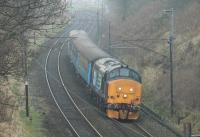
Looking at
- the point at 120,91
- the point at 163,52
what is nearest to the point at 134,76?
the point at 120,91

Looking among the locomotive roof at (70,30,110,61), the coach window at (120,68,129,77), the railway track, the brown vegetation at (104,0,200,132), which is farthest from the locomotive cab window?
the locomotive roof at (70,30,110,61)

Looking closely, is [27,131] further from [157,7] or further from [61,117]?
[157,7]


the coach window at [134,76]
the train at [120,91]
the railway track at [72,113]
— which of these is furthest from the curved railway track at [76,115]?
the coach window at [134,76]

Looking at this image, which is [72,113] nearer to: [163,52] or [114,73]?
[114,73]

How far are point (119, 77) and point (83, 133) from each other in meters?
5.16

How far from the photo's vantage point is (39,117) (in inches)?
1233

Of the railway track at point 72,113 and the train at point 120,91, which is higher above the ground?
the train at point 120,91

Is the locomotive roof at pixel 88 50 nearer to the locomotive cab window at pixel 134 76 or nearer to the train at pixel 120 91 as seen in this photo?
the train at pixel 120 91

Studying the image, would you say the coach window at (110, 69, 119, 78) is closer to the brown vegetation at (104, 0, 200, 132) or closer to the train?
the train

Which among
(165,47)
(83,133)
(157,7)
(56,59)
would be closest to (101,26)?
(157,7)

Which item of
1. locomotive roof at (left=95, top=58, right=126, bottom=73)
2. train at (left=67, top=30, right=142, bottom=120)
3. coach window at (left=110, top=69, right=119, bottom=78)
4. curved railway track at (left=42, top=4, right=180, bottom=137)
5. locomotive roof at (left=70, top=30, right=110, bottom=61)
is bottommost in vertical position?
curved railway track at (left=42, top=4, right=180, bottom=137)

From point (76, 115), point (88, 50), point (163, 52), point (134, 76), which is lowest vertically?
point (76, 115)

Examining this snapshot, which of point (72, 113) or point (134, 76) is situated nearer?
point (134, 76)

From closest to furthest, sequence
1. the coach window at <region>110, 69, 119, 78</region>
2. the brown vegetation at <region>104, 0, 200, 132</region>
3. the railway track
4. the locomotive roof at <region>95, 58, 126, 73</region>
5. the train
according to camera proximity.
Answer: the railway track
the train
the coach window at <region>110, 69, 119, 78</region>
the locomotive roof at <region>95, 58, 126, 73</region>
the brown vegetation at <region>104, 0, 200, 132</region>
